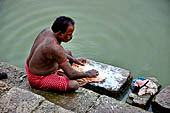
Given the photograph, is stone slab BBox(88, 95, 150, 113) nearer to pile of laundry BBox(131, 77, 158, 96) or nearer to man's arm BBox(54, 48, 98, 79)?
man's arm BBox(54, 48, 98, 79)

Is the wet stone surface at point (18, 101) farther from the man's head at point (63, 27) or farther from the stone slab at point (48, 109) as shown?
the man's head at point (63, 27)

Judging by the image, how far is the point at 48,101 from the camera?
250 centimetres

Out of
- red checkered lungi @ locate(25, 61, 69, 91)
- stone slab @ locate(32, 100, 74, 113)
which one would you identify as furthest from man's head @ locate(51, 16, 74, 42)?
stone slab @ locate(32, 100, 74, 113)

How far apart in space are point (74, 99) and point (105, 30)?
2857mm

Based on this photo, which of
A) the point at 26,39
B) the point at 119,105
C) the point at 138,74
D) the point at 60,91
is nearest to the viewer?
the point at 119,105

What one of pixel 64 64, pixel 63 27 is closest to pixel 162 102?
pixel 64 64

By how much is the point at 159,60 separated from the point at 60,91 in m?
2.47

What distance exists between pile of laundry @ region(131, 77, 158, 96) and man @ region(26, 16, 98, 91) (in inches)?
32.1

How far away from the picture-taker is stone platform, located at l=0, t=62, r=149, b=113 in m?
2.36

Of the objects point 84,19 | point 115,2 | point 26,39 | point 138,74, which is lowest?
point 138,74

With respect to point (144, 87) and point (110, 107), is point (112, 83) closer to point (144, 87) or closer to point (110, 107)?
point (144, 87)

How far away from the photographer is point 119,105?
2.94 metres

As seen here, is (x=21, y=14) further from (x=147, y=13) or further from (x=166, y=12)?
(x=166, y=12)

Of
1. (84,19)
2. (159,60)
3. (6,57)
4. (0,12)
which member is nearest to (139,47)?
(159,60)
